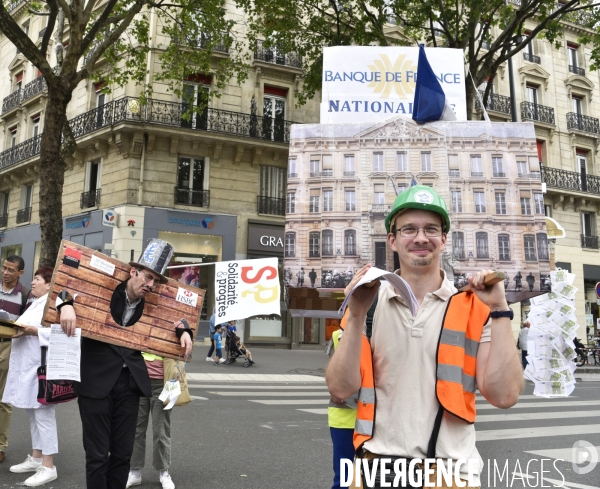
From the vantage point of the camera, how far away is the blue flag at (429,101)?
177 inches

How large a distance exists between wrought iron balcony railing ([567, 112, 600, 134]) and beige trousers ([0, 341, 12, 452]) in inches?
1237

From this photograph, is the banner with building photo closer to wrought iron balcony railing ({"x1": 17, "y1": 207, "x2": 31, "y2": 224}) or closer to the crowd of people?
the crowd of people

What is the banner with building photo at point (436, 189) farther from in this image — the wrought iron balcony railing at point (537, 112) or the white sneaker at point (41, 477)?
the wrought iron balcony railing at point (537, 112)

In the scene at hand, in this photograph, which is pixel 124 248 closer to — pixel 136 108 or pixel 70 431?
pixel 136 108

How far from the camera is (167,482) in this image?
15.7ft

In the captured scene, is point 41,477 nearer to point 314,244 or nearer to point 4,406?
point 4,406

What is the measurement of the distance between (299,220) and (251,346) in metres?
19.2

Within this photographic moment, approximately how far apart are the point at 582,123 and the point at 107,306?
32818 millimetres

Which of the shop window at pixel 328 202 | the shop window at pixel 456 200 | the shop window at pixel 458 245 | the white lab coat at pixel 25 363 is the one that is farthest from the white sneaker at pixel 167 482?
the shop window at pixel 456 200

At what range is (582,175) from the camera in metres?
30.6

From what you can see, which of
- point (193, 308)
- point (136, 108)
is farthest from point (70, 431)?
point (136, 108)

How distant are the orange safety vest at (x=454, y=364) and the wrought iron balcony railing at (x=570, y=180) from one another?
96.3 feet

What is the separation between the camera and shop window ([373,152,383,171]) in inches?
169

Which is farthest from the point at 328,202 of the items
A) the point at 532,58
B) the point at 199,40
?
the point at 532,58
